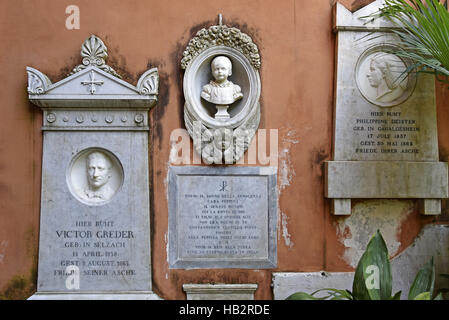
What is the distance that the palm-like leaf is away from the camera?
338 cm

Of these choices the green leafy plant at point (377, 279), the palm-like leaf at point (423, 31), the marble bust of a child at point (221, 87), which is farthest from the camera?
the marble bust of a child at point (221, 87)

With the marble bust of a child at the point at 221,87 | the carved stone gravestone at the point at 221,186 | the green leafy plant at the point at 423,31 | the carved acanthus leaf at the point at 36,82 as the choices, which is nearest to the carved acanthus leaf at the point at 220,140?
the carved stone gravestone at the point at 221,186

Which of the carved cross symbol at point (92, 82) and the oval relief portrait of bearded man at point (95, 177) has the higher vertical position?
the carved cross symbol at point (92, 82)

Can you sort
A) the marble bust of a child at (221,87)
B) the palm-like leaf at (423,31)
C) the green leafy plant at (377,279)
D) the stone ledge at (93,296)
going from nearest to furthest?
the green leafy plant at (377,279)
the palm-like leaf at (423,31)
the stone ledge at (93,296)
the marble bust of a child at (221,87)

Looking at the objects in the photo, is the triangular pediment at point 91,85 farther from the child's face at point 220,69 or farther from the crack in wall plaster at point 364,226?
the crack in wall plaster at point 364,226

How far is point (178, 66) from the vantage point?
408cm

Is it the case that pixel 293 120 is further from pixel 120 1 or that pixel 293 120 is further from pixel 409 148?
pixel 120 1

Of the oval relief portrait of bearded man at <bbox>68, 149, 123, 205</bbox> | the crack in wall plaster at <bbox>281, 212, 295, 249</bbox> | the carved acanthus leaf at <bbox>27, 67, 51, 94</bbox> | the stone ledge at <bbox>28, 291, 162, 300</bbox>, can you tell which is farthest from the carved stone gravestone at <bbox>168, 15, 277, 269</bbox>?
the carved acanthus leaf at <bbox>27, 67, 51, 94</bbox>

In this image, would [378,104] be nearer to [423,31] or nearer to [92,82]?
[423,31]

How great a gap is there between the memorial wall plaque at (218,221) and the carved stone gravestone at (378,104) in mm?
762

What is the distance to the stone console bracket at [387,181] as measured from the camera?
3.97 meters

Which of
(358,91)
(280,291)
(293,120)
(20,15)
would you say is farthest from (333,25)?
(20,15)

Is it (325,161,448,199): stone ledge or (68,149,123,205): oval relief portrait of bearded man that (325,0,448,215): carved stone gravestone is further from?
(68,149,123,205): oval relief portrait of bearded man

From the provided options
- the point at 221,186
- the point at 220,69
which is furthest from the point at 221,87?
the point at 221,186
